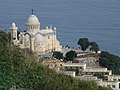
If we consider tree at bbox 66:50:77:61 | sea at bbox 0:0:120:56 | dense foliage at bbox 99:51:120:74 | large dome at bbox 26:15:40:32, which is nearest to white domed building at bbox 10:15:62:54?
large dome at bbox 26:15:40:32

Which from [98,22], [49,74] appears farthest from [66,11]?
[49,74]

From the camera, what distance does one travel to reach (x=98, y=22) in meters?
28.6

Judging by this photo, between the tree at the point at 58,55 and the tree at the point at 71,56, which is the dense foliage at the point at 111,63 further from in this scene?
the tree at the point at 58,55

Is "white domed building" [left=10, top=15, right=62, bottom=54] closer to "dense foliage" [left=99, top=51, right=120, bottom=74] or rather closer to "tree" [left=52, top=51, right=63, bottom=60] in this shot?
"tree" [left=52, top=51, right=63, bottom=60]

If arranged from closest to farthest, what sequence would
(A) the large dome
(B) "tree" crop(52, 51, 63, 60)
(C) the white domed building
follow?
(B) "tree" crop(52, 51, 63, 60), (C) the white domed building, (A) the large dome

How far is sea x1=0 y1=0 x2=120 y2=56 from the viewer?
23.3m

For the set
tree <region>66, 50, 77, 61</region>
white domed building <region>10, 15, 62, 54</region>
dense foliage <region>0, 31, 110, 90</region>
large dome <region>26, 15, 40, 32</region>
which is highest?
large dome <region>26, 15, 40, 32</region>

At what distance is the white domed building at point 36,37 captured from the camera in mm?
16250

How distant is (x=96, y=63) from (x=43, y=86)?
10.9m

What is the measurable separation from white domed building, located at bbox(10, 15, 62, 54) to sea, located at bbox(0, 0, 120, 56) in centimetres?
286

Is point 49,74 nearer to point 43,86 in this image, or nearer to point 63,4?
point 43,86

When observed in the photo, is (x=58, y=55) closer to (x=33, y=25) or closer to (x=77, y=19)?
(x=33, y=25)

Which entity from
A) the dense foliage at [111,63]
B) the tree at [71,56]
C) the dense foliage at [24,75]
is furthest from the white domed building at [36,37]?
the dense foliage at [24,75]

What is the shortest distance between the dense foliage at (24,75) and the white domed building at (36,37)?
457 inches
